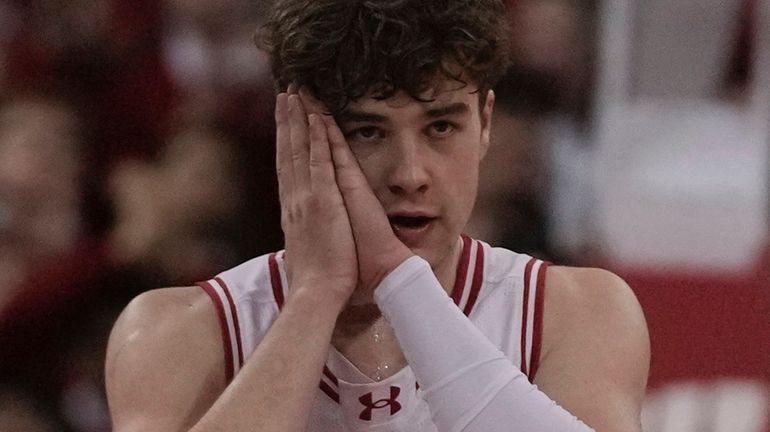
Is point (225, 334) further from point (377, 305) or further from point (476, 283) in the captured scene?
point (476, 283)

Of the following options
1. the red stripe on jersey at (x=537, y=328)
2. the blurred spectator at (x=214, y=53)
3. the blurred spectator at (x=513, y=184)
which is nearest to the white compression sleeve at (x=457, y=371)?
the red stripe on jersey at (x=537, y=328)

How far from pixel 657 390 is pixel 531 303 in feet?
5.15

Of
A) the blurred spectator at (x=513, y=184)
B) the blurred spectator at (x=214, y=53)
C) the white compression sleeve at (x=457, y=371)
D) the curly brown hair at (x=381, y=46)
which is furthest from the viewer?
the blurred spectator at (x=214, y=53)

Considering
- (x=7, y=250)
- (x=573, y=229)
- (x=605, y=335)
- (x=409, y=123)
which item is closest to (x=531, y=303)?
(x=605, y=335)

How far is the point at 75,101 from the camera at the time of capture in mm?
4223

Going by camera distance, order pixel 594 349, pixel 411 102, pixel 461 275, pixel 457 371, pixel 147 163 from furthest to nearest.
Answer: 1. pixel 147 163
2. pixel 461 275
3. pixel 594 349
4. pixel 411 102
5. pixel 457 371

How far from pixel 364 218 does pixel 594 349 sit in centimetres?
56

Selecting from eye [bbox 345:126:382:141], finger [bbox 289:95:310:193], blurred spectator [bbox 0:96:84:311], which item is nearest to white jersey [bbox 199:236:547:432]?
finger [bbox 289:95:310:193]

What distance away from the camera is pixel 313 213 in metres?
2.56

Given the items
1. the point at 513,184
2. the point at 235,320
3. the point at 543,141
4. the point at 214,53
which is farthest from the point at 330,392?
the point at 214,53

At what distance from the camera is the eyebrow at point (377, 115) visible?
250 centimetres

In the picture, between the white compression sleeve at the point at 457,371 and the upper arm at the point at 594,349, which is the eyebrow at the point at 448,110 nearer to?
the white compression sleeve at the point at 457,371

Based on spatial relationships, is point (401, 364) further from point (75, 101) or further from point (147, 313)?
point (75, 101)

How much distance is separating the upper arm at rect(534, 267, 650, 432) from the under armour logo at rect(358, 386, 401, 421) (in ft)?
1.03
